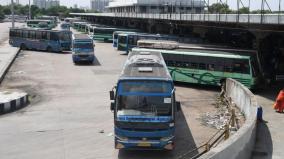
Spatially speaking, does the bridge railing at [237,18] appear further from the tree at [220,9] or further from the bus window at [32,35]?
the bus window at [32,35]

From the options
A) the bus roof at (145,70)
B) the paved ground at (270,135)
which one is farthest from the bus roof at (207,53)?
the bus roof at (145,70)

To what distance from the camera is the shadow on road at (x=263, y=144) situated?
14.2 metres

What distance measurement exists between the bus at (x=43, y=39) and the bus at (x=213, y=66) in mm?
22794

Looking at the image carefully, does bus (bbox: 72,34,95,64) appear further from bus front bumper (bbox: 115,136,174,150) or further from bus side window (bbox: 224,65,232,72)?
bus front bumper (bbox: 115,136,174,150)

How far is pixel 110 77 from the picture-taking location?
33.6 metres

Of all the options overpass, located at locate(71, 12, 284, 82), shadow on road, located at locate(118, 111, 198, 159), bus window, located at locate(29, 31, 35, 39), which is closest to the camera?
shadow on road, located at locate(118, 111, 198, 159)

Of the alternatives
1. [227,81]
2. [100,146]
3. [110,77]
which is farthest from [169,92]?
[110,77]

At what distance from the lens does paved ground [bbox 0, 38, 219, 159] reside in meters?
15.3

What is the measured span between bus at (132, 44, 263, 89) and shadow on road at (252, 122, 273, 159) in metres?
8.85

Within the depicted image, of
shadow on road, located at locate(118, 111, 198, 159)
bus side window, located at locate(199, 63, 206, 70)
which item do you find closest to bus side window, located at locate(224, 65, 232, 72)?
bus side window, located at locate(199, 63, 206, 70)

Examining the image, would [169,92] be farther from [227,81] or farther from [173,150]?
[227,81]

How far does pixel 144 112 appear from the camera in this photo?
573 inches

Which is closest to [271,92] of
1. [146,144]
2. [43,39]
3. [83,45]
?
[146,144]

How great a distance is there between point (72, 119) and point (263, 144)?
9004 mm
